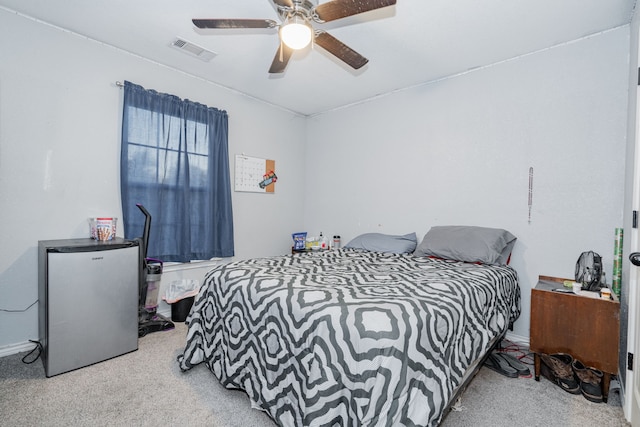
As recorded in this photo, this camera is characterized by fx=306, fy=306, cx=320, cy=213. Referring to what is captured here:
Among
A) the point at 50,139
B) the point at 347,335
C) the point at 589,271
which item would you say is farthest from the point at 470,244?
the point at 50,139

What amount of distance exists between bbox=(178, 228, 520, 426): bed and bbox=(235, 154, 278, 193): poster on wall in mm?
1685

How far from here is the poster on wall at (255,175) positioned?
3678 mm

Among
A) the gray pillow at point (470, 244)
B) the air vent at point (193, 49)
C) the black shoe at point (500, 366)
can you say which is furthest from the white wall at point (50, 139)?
the black shoe at point (500, 366)

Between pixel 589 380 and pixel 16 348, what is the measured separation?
12.8 ft

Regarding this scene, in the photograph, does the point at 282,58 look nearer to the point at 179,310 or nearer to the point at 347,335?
the point at 347,335

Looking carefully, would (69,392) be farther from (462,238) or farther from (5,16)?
(462,238)

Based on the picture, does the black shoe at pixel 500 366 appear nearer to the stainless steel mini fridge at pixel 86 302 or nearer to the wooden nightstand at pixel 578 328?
the wooden nightstand at pixel 578 328

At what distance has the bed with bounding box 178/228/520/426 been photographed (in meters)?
1.14

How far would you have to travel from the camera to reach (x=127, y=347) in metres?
2.28

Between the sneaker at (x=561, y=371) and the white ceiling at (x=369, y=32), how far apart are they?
2315 mm

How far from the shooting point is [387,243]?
3121mm

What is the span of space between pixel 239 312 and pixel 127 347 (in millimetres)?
1217

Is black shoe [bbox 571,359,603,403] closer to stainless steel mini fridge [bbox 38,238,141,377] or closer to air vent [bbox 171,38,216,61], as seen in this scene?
stainless steel mini fridge [bbox 38,238,141,377]

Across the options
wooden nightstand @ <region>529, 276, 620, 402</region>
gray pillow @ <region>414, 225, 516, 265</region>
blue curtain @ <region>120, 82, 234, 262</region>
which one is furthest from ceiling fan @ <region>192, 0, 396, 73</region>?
wooden nightstand @ <region>529, 276, 620, 402</region>
